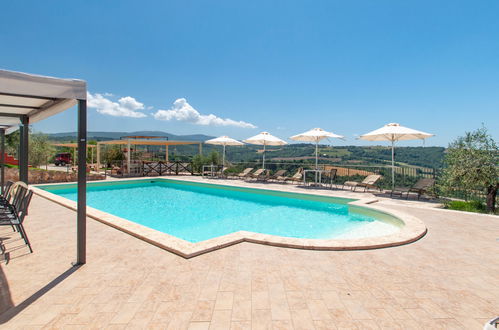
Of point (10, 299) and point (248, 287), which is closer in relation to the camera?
point (10, 299)

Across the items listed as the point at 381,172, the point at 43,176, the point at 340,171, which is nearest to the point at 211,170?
the point at 340,171

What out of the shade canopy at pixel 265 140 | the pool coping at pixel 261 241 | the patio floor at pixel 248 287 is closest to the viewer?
the patio floor at pixel 248 287

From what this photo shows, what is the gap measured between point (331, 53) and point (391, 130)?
9.35 metres

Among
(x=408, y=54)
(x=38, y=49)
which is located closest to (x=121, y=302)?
(x=408, y=54)

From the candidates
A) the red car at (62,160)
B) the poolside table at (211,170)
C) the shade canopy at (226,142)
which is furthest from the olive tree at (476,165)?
the red car at (62,160)

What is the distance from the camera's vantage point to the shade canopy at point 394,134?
28.8 feet

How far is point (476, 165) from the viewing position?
6871mm

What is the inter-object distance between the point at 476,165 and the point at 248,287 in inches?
293

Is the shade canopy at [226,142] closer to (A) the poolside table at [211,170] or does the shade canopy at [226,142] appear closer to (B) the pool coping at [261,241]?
(A) the poolside table at [211,170]

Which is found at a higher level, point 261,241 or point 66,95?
point 66,95

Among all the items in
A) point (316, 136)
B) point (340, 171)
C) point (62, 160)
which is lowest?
point (340, 171)

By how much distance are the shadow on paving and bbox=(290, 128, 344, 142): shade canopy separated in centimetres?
992

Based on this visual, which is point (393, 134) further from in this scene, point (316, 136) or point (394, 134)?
point (316, 136)

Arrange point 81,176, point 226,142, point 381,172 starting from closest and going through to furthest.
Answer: point 81,176, point 381,172, point 226,142
